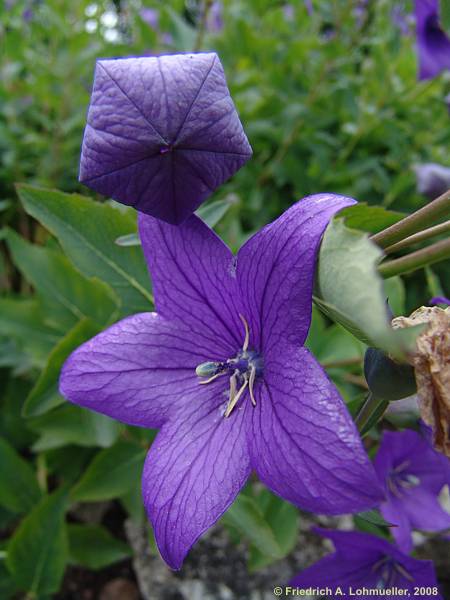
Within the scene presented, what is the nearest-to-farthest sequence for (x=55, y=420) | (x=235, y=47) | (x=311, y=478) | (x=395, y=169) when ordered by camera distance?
(x=311, y=478) → (x=55, y=420) → (x=235, y=47) → (x=395, y=169)

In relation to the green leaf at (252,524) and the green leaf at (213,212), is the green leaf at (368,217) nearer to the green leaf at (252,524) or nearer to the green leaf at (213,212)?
the green leaf at (213,212)

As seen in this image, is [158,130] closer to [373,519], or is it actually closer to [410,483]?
[373,519]

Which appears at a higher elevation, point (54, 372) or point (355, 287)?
point (355, 287)

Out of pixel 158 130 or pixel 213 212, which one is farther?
pixel 213 212

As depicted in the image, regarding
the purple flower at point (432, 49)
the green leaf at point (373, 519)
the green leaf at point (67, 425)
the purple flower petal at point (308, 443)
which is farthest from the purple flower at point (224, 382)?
the purple flower at point (432, 49)

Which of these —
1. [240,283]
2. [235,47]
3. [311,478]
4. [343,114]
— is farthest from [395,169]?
[311,478]

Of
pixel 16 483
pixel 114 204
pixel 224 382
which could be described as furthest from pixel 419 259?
pixel 16 483

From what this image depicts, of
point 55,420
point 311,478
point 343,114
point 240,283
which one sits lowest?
point 55,420

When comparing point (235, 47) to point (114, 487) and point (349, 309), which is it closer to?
point (114, 487)
